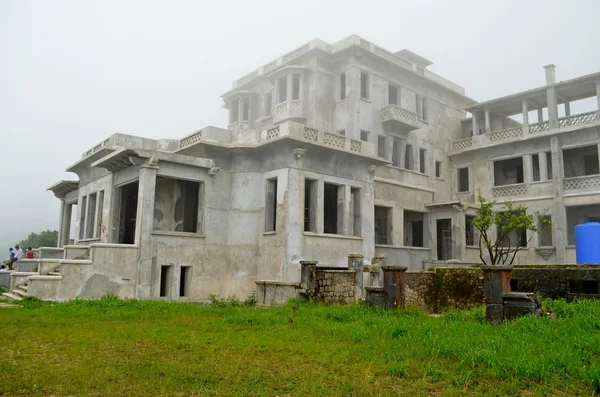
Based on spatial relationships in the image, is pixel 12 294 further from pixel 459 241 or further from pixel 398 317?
pixel 459 241

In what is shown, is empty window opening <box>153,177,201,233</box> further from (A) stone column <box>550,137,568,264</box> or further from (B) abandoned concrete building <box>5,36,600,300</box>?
(A) stone column <box>550,137,568,264</box>

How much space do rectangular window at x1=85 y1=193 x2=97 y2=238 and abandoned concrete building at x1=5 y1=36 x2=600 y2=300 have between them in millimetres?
78

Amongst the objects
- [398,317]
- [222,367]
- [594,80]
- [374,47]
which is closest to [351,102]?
[374,47]

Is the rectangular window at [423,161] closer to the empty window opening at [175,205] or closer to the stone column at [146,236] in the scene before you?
the empty window opening at [175,205]

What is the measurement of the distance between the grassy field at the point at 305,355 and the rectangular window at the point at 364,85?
18.4 metres

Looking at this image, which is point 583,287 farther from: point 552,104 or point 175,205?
point 552,104

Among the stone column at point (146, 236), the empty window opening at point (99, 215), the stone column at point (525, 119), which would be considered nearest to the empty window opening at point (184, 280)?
the stone column at point (146, 236)

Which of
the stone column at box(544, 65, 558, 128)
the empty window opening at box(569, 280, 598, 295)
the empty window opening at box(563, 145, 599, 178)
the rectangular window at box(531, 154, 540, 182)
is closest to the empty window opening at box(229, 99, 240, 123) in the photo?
the stone column at box(544, 65, 558, 128)

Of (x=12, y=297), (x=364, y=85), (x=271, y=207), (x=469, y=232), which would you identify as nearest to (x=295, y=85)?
(x=364, y=85)

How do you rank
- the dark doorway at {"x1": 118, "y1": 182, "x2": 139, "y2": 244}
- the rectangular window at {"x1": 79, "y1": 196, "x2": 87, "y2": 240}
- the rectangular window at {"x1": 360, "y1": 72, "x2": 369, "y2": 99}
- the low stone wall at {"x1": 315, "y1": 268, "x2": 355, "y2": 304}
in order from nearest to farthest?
the low stone wall at {"x1": 315, "y1": 268, "x2": 355, "y2": 304} < the dark doorway at {"x1": 118, "y1": 182, "x2": 139, "y2": 244} < the rectangular window at {"x1": 79, "y1": 196, "x2": 87, "y2": 240} < the rectangular window at {"x1": 360, "y1": 72, "x2": 369, "y2": 99}

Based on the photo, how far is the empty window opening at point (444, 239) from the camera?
28170 mm

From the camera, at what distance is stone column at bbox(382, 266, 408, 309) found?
1246 cm

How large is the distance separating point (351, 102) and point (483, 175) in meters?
10.3

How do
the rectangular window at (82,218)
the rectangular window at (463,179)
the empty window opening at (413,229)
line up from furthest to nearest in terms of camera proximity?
the rectangular window at (463,179) → the empty window opening at (413,229) → the rectangular window at (82,218)
